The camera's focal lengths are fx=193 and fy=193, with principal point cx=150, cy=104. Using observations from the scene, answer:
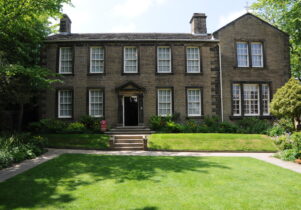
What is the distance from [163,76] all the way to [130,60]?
3.29 meters

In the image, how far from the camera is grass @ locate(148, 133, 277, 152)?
39.4ft

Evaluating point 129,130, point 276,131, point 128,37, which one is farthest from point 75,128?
point 276,131

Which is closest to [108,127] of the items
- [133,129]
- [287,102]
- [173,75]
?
[133,129]

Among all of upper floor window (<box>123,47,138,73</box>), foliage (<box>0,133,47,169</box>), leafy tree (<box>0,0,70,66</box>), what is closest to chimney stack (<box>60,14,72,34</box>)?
leafy tree (<box>0,0,70,66</box>)

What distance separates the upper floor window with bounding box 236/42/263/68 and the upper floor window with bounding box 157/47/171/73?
6.36 metres

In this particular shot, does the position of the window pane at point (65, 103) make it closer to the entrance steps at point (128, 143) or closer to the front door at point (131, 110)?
the front door at point (131, 110)

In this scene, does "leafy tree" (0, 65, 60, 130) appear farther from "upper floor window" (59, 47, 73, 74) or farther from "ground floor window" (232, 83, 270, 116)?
"ground floor window" (232, 83, 270, 116)

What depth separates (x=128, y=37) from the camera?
1783 cm

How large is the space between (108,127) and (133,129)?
2.29 metres

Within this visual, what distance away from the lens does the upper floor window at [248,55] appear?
17.8 metres

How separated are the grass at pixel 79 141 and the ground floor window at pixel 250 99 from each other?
11701mm

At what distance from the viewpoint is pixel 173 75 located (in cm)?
1719

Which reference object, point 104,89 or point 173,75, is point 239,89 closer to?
point 173,75

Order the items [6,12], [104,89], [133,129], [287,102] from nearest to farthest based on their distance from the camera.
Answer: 1. [6,12]
2. [287,102]
3. [133,129]
4. [104,89]
